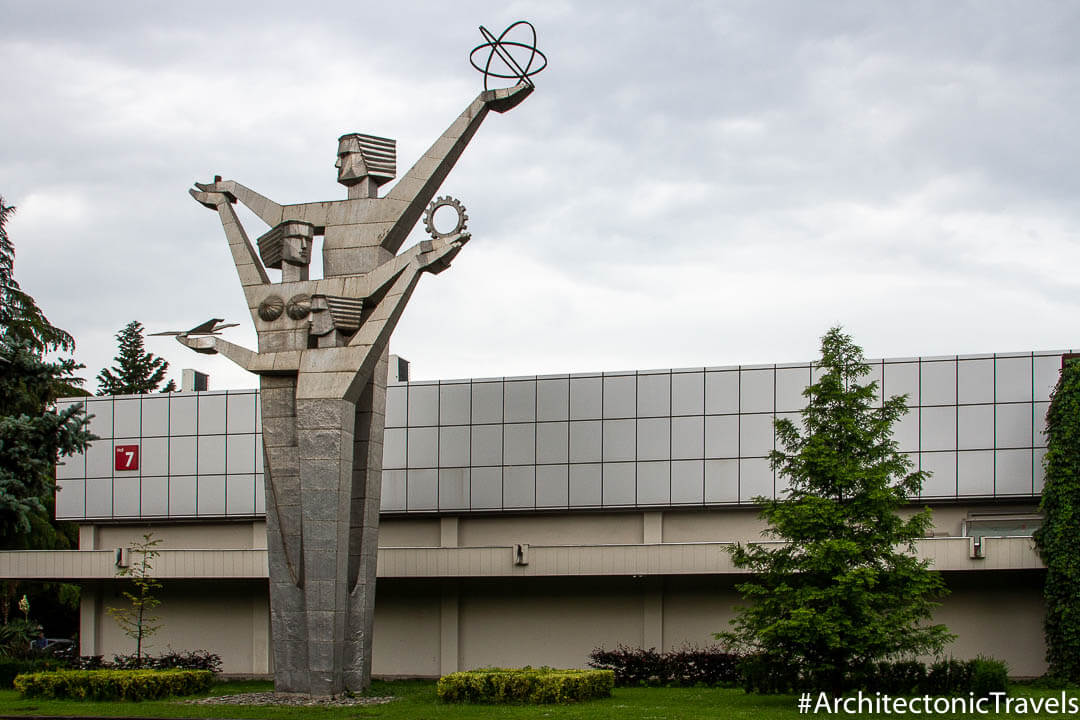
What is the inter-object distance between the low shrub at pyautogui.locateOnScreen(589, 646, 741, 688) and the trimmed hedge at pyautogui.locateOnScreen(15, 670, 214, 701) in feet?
40.0

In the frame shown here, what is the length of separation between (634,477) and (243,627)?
15689 millimetres

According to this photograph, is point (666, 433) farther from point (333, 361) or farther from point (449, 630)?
point (333, 361)

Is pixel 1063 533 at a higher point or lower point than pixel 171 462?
lower

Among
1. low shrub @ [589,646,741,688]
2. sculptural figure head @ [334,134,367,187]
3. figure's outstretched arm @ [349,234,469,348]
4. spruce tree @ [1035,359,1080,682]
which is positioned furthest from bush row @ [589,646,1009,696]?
sculptural figure head @ [334,134,367,187]

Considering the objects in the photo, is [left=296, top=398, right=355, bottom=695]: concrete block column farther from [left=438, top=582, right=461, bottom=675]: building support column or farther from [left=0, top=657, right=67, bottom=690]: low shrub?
[left=438, top=582, right=461, bottom=675]: building support column

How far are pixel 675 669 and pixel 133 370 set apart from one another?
214ft

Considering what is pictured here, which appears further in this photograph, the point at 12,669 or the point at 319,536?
the point at 12,669

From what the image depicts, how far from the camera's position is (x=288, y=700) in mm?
31766

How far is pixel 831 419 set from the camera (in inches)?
1166

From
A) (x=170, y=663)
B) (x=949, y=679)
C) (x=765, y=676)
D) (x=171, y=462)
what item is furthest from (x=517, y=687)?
(x=171, y=462)

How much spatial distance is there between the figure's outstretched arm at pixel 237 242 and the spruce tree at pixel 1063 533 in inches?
933

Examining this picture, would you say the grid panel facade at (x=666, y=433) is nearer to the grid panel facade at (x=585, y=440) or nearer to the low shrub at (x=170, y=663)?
the grid panel facade at (x=585, y=440)

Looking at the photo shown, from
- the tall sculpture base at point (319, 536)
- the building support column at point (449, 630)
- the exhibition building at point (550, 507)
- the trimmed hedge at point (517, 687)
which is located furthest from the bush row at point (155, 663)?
the trimmed hedge at point (517, 687)

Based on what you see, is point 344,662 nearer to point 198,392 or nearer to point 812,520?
point 812,520
